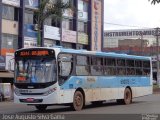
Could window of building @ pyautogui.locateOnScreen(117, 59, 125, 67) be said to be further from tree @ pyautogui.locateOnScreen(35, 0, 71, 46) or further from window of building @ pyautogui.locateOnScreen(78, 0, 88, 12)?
window of building @ pyautogui.locateOnScreen(78, 0, 88, 12)

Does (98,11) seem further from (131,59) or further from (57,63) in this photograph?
(57,63)

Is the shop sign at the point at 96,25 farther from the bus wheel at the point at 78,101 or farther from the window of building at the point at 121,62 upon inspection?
the bus wheel at the point at 78,101

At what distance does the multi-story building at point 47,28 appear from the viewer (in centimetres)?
4544

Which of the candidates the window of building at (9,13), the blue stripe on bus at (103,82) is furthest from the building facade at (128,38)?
the blue stripe on bus at (103,82)

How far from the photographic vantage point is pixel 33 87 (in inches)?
870

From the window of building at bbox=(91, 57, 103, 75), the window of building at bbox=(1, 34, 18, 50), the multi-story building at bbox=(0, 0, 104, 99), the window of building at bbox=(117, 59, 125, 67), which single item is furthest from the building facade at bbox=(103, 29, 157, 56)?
the window of building at bbox=(91, 57, 103, 75)

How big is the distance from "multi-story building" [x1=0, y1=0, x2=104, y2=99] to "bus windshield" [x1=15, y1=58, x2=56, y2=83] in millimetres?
13306

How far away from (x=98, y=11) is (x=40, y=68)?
40.4 metres

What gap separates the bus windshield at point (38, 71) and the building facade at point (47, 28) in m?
16.1

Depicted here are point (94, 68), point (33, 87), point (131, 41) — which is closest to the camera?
point (33, 87)

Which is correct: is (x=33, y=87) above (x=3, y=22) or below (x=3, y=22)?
below

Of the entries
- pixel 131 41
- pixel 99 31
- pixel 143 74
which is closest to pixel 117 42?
pixel 131 41

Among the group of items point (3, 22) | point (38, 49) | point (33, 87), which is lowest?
point (33, 87)

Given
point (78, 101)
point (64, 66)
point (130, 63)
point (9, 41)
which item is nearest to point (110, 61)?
point (130, 63)
